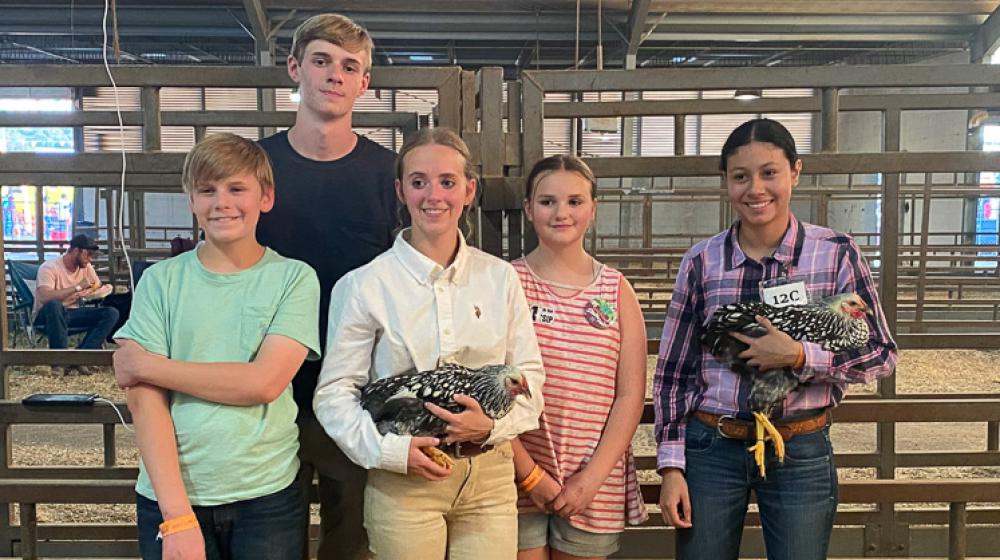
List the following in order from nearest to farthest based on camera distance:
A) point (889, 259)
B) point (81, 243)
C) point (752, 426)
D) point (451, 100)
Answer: point (752, 426)
point (451, 100)
point (889, 259)
point (81, 243)

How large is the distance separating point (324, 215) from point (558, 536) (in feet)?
2.77

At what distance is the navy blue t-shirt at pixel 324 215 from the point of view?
158 cm

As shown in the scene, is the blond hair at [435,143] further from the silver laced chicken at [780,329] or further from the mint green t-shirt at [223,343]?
the silver laced chicken at [780,329]

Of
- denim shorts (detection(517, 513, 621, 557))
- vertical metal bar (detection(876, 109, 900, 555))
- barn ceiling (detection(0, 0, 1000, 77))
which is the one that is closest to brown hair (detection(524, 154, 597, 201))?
denim shorts (detection(517, 513, 621, 557))

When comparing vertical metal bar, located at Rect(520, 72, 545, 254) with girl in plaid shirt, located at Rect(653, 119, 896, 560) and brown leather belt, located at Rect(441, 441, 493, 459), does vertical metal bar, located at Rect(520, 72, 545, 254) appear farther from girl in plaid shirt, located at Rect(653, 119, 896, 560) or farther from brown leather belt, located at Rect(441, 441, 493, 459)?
brown leather belt, located at Rect(441, 441, 493, 459)

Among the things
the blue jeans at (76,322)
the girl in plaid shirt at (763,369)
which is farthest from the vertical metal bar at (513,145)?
the blue jeans at (76,322)

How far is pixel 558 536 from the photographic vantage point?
1508 millimetres

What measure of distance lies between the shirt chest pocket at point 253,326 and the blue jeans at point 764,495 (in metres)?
0.90

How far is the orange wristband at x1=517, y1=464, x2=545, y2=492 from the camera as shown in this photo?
1449 mm

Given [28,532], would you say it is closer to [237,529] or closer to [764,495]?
[237,529]

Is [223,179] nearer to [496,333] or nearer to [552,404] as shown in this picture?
[496,333]

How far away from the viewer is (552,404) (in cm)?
151

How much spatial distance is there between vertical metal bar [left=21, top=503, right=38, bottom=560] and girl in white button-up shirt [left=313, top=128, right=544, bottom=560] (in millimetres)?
1132

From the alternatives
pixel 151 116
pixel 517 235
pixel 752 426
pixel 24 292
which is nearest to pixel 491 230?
pixel 517 235
